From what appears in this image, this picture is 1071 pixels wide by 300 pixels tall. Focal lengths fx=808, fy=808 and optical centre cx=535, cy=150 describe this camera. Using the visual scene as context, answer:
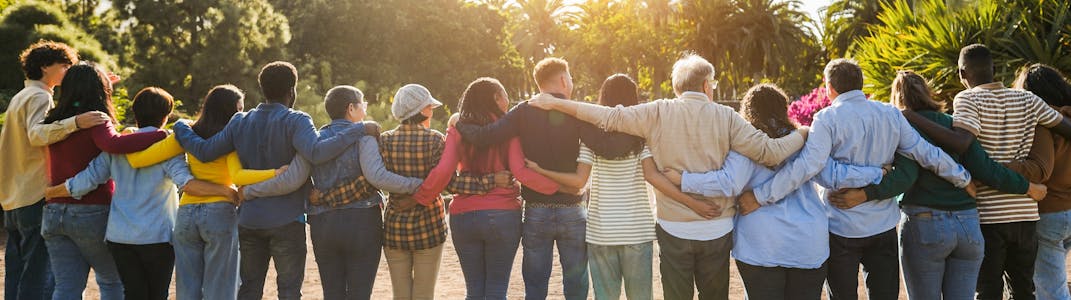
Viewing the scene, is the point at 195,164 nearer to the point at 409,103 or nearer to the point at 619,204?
the point at 409,103

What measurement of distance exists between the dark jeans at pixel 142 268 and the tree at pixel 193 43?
16527 millimetres

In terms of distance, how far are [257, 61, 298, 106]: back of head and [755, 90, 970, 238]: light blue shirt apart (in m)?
2.45

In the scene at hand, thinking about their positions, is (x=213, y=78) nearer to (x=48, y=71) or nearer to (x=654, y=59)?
(x=48, y=71)

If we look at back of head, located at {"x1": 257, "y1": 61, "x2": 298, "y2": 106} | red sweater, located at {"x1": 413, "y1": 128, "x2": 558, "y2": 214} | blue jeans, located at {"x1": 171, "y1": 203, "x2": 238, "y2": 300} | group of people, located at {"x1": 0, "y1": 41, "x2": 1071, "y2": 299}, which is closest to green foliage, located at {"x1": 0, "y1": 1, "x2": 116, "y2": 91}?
group of people, located at {"x1": 0, "y1": 41, "x2": 1071, "y2": 299}

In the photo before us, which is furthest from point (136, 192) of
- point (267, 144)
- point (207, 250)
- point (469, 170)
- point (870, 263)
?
point (870, 263)

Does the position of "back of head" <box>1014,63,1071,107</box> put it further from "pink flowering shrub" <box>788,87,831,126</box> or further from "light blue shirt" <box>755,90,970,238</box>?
"pink flowering shrub" <box>788,87,831,126</box>

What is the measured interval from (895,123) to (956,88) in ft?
19.6

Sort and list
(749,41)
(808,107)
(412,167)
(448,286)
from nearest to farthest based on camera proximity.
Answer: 1. (412,167)
2. (448,286)
3. (808,107)
4. (749,41)

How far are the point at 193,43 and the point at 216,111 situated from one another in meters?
18.0

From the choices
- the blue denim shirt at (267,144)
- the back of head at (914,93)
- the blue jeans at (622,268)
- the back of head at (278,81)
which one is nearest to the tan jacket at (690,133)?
the blue jeans at (622,268)

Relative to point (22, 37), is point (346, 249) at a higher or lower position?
lower

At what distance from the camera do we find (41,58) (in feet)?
15.0

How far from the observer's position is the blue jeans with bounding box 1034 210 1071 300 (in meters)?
4.40

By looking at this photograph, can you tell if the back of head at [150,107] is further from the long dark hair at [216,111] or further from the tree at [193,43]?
the tree at [193,43]
